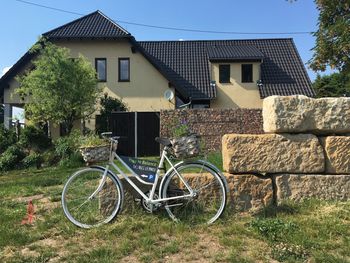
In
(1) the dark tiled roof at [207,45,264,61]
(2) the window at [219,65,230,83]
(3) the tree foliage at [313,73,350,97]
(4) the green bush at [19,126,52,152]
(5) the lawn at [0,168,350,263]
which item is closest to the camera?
(5) the lawn at [0,168,350,263]

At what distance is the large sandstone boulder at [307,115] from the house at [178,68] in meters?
18.0

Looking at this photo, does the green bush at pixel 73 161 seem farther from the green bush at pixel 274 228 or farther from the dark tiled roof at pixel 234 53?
the dark tiled roof at pixel 234 53

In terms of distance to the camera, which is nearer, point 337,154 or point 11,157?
point 337,154

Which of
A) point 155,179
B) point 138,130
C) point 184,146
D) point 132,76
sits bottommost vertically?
point 155,179

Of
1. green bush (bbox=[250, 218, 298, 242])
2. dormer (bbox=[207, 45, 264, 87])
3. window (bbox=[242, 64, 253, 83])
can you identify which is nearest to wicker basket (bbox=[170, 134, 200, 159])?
green bush (bbox=[250, 218, 298, 242])

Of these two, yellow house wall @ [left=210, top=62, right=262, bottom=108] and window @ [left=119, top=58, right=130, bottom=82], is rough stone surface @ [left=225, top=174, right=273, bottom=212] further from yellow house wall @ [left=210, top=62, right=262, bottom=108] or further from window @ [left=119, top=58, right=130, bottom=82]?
yellow house wall @ [left=210, top=62, right=262, bottom=108]

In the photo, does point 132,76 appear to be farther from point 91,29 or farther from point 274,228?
point 274,228

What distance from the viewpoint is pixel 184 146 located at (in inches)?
201

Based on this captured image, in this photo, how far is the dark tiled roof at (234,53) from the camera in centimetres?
2675

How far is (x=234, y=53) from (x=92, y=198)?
2339cm

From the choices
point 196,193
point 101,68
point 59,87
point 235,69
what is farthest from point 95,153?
point 235,69

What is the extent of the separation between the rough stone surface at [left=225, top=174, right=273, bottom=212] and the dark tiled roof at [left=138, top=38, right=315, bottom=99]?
1943 centimetres

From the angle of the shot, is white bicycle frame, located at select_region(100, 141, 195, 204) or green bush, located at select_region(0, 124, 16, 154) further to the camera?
green bush, located at select_region(0, 124, 16, 154)

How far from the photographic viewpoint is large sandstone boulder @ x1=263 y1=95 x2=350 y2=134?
5.55m
